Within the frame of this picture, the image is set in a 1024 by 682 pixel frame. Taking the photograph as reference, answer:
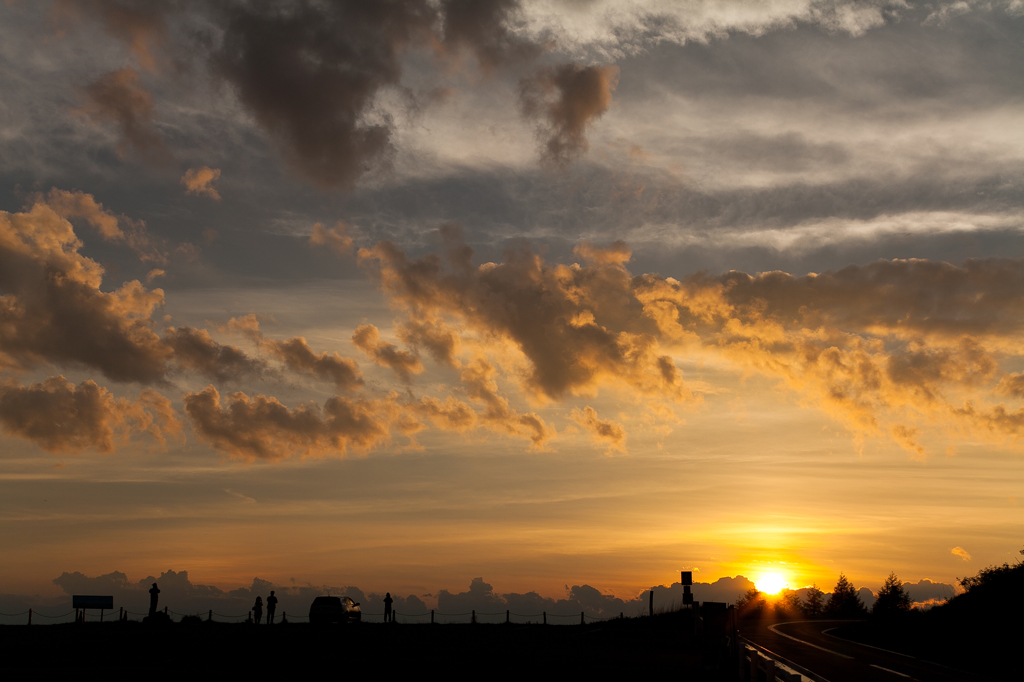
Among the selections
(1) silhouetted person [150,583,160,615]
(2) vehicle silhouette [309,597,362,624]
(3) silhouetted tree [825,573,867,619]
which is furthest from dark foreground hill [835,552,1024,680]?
(3) silhouetted tree [825,573,867,619]

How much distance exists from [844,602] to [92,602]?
105 m

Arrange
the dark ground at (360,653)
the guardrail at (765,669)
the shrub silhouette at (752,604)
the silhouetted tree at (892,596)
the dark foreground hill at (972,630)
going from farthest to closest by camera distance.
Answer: the silhouetted tree at (892,596)
the shrub silhouette at (752,604)
the dark foreground hill at (972,630)
the dark ground at (360,653)
the guardrail at (765,669)

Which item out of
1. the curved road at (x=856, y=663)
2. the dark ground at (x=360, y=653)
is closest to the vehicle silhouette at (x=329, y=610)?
the dark ground at (x=360, y=653)

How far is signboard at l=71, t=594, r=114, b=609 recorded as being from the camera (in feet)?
172

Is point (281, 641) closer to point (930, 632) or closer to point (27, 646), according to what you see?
point (27, 646)

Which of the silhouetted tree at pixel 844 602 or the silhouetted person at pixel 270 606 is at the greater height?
the silhouetted person at pixel 270 606

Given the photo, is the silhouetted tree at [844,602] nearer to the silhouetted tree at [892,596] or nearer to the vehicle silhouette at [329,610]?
the silhouetted tree at [892,596]

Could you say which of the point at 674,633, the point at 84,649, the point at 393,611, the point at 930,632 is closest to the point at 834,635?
the point at 930,632

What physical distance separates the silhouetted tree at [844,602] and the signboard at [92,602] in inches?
3624

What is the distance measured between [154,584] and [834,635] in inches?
1593

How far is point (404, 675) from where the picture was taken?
21750 mm

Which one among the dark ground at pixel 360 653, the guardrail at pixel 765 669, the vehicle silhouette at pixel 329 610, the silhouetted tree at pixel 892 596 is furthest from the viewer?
the silhouetted tree at pixel 892 596

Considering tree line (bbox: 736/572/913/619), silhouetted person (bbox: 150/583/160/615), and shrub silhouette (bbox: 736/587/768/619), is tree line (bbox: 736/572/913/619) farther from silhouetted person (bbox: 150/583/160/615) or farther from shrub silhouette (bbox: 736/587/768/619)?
silhouetted person (bbox: 150/583/160/615)

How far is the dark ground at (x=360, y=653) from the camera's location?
23.0 m
